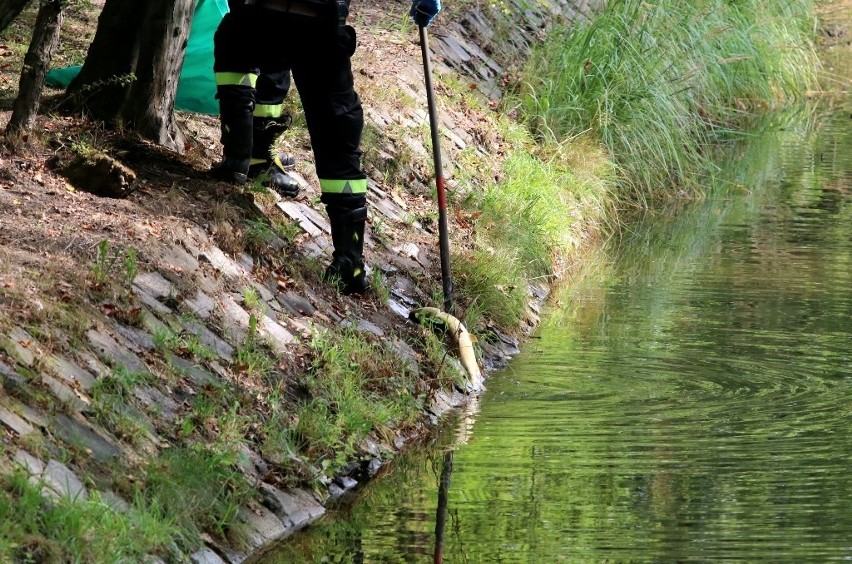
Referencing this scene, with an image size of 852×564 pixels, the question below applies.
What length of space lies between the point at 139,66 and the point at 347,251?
1.78 m

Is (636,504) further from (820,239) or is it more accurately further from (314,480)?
(820,239)

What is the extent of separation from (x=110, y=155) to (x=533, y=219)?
12.5ft

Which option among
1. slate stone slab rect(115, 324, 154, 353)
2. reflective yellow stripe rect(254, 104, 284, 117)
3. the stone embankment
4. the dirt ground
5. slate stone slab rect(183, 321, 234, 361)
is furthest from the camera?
reflective yellow stripe rect(254, 104, 284, 117)

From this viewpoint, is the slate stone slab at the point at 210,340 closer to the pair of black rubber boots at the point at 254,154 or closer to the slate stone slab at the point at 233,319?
the slate stone slab at the point at 233,319

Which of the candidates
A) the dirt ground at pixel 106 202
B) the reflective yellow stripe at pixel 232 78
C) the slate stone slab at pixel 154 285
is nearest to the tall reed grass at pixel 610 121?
the dirt ground at pixel 106 202

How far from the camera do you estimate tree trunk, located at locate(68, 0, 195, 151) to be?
370 inches

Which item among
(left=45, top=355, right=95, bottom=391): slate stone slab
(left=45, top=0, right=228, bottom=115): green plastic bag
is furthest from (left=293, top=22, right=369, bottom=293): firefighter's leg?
(left=45, top=355, right=95, bottom=391): slate stone slab

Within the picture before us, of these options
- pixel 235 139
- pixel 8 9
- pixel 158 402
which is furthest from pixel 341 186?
pixel 158 402

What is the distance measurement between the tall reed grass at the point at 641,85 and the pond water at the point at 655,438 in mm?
2002

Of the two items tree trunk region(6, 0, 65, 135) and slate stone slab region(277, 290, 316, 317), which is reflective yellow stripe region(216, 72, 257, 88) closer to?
tree trunk region(6, 0, 65, 135)

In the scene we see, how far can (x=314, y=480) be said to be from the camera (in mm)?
6867

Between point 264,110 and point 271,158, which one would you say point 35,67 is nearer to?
point 264,110

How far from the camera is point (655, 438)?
25.1 ft

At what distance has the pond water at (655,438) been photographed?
6270mm
